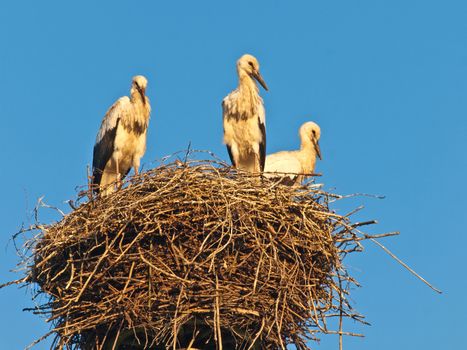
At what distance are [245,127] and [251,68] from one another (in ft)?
2.24

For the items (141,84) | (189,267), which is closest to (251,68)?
(141,84)

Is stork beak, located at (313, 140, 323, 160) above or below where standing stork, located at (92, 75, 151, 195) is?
above

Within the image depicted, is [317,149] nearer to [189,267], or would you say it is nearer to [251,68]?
[251,68]

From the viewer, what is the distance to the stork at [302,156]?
1127 centimetres

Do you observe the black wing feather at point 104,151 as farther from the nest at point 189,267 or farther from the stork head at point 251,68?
the nest at point 189,267

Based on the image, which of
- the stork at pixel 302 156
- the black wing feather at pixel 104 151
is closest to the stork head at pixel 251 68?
the stork at pixel 302 156

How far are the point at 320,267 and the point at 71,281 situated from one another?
6.20 feet

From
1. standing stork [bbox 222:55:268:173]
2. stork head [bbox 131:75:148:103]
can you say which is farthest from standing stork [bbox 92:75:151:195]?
standing stork [bbox 222:55:268:173]

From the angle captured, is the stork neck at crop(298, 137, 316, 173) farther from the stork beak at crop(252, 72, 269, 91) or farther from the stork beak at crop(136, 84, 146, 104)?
the stork beak at crop(136, 84, 146, 104)

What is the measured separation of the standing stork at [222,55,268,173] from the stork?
14.5 inches

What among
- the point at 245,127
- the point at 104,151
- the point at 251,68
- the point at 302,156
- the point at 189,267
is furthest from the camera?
the point at 302,156

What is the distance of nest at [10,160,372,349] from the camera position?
7.48 metres

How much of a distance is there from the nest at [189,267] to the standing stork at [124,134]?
103 inches

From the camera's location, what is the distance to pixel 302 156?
11609mm
